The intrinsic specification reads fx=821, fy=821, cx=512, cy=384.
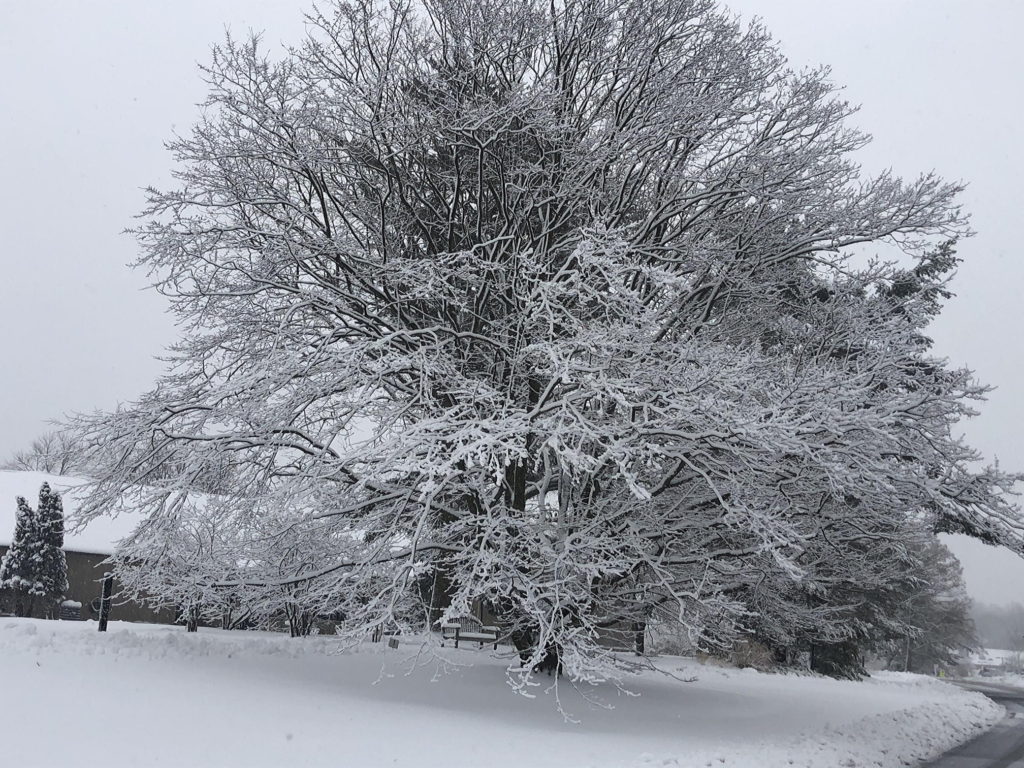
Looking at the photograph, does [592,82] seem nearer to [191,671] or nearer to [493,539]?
[493,539]

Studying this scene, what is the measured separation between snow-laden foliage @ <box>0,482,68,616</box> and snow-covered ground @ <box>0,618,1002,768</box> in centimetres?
1619

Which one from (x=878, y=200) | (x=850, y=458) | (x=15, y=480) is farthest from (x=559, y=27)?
(x=15, y=480)

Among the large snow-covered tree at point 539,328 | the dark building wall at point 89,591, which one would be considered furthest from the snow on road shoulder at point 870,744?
the dark building wall at point 89,591

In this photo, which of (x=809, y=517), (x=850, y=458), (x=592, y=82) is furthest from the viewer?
(x=592, y=82)

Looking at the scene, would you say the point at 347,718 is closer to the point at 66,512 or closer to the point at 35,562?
the point at 35,562

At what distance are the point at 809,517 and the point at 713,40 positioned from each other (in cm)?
762

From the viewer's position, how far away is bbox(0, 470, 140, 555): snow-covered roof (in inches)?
1261

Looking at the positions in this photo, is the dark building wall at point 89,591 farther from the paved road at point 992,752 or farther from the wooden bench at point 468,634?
the paved road at point 992,752

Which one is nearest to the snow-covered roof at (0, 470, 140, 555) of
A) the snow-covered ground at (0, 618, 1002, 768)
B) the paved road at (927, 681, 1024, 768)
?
the snow-covered ground at (0, 618, 1002, 768)

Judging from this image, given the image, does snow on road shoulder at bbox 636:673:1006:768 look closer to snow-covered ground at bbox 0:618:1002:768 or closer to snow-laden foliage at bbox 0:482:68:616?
snow-covered ground at bbox 0:618:1002:768

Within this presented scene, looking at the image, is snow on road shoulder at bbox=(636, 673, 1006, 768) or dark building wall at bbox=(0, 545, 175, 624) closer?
snow on road shoulder at bbox=(636, 673, 1006, 768)

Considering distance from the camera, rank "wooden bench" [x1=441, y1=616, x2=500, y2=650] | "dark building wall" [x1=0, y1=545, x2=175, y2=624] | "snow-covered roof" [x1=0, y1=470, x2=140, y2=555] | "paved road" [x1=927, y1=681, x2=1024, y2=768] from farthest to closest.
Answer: "snow-covered roof" [x1=0, y1=470, x2=140, y2=555] < "dark building wall" [x1=0, y1=545, x2=175, y2=624] < "wooden bench" [x1=441, y1=616, x2=500, y2=650] < "paved road" [x1=927, y1=681, x2=1024, y2=768]

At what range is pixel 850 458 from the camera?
9.83 metres

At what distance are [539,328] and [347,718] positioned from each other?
5457mm
